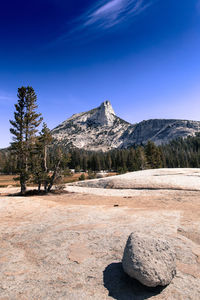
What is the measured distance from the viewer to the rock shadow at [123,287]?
3742 millimetres

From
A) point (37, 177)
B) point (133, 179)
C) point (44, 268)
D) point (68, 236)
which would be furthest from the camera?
point (133, 179)

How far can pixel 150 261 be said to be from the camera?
3984 mm

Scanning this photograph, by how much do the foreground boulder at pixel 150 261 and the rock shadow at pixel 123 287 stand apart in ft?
0.94

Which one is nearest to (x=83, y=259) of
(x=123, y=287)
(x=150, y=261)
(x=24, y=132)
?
(x=123, y=287)

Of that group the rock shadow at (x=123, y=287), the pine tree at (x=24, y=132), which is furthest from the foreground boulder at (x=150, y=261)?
the pine tree at (x=24, y=132)

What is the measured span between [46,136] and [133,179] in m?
16.1

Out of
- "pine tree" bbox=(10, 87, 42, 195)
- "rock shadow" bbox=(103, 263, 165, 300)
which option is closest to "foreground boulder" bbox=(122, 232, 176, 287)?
"rock shadow" bbox=(103, 263, 165, 300)

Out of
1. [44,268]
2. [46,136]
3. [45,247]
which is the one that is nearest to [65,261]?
[44,268]

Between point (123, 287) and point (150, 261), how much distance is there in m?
0.98

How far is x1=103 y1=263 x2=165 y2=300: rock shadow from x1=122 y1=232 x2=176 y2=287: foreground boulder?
0.94ft

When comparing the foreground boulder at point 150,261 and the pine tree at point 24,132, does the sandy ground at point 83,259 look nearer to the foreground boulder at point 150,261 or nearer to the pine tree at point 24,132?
the foreground boulder at point 150,261

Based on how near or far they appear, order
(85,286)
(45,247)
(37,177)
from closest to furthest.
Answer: (85,286), (45,247), (37,177)

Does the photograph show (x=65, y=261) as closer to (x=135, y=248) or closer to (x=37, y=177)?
(x=135, y=248)

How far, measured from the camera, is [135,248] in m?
4.24
